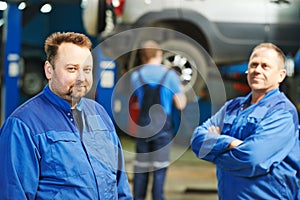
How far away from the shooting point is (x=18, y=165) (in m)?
1.98

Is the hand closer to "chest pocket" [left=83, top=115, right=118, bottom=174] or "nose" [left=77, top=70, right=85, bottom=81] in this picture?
"chest pocket" [left=83, top=115, right=118, bottom=174]

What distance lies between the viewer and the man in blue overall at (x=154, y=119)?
426cm

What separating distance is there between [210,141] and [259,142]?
9.6 inches

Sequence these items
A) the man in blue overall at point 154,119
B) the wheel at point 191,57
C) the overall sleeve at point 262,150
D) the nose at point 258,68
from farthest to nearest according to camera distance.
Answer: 1. the wheel at point 191,57
2. the man in blue overall at point 154,119
3. the nose at point 258,68
4. the overall sleeve at point 262,150

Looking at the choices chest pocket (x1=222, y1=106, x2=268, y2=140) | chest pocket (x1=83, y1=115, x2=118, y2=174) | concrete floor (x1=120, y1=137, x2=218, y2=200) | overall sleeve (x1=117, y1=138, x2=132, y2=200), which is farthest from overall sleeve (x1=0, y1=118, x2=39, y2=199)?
concrete floor (x1=120, y1=137, x2=218, y2=200)

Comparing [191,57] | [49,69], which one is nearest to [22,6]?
[191,57]

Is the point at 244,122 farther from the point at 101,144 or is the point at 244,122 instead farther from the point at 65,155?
the point at 65,155

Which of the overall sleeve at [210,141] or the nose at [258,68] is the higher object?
the nose at [258,68]

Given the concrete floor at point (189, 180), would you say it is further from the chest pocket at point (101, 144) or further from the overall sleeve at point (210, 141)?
the chest pocket at point (101, 144)

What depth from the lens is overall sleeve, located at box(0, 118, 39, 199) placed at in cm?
196


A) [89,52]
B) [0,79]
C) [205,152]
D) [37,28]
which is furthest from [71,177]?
[37,28]

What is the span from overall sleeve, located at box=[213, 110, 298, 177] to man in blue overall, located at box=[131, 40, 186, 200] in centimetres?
145

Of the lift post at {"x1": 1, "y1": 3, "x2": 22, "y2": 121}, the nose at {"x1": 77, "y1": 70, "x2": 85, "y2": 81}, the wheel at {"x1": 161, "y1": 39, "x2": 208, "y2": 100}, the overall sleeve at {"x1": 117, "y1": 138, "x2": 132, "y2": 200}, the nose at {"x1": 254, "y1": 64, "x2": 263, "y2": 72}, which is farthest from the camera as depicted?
the lift post at {"x1": 1, "y1": 3, "x2": 22, "y2": 121}

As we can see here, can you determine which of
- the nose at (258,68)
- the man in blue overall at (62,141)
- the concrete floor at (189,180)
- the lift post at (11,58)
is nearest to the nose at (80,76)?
the man in blue overall at (62,141)
